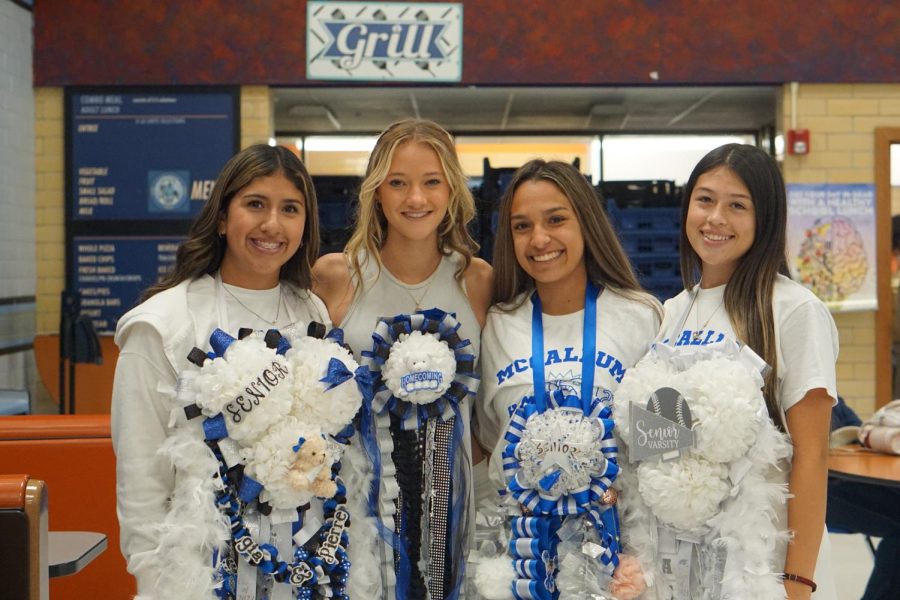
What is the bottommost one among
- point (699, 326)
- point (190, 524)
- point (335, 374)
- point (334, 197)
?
point (190, 524)

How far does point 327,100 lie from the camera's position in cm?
715

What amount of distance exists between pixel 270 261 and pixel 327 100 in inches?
209

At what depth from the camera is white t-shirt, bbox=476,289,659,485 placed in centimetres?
216

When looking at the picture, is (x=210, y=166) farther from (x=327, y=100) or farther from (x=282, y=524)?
(x=282, y=524)

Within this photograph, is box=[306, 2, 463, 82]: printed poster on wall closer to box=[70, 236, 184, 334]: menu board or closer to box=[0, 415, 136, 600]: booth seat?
box=[70, 236, 184, 334]: menu board

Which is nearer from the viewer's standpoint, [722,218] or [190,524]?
[190,524]

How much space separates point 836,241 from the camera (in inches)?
251

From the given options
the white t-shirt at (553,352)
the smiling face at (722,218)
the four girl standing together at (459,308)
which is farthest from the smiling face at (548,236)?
the smiling face at (722,218)

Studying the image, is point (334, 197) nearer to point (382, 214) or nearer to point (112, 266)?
point (112, 266)

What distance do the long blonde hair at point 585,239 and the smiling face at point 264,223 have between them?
602 millimetres

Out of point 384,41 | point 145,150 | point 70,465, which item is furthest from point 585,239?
point 145,150

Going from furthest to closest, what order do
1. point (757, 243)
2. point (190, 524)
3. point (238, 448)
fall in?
point (757, 243) → point (238, 448) → point (190, 524)

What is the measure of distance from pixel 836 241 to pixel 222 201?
5.43 m

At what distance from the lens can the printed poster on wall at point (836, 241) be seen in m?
6.34
